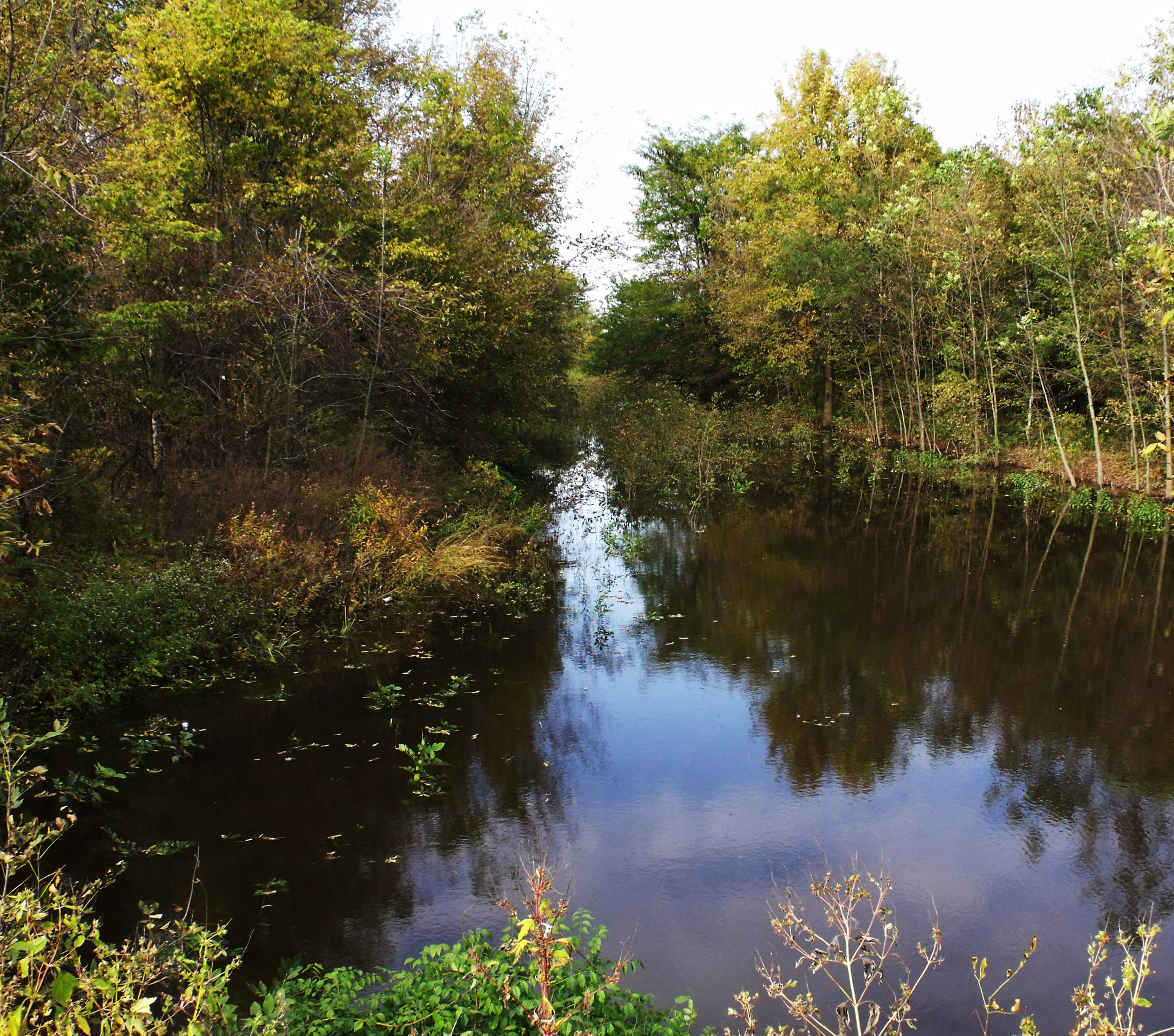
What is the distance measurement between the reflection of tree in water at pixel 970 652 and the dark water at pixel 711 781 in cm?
4

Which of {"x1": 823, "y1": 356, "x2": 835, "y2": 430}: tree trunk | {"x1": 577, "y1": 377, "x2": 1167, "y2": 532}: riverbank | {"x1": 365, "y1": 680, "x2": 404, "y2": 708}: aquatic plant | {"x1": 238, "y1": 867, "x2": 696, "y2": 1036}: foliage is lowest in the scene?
{"x1": 365, "y1": 680, "x2": 404, "y2": 708}: aquatic plant

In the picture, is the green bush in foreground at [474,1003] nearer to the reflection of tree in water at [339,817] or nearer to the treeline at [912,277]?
the reflection of tree in water at [339,817]

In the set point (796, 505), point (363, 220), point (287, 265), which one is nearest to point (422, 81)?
point (363, 220)

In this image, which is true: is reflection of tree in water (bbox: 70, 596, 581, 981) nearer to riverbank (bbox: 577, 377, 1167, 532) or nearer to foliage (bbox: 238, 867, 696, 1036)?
foliage (bbox: 238, 867, 696, 1036)

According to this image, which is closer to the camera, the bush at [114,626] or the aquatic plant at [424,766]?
the aquatic plant at [424,766]

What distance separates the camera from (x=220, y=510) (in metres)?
11.5

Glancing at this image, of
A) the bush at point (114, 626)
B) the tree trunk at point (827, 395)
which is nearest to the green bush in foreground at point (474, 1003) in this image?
the bush at point (114, 626)

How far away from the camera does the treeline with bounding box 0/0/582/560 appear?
8.99 metres

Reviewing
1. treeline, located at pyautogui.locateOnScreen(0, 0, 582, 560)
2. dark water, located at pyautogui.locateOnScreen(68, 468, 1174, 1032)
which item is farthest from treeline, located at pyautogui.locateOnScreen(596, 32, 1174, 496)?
treeline, located at pyautogui.locateOnScreen(0, 0, 582, 560)

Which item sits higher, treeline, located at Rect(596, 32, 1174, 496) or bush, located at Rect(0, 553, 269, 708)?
treeline, located at Rect(596, 32, 1174, 496)

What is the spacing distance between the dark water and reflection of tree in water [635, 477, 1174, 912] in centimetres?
4

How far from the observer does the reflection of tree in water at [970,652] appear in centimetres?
712

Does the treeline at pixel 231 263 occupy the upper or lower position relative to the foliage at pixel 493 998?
upper

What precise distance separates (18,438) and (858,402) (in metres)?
32.4
